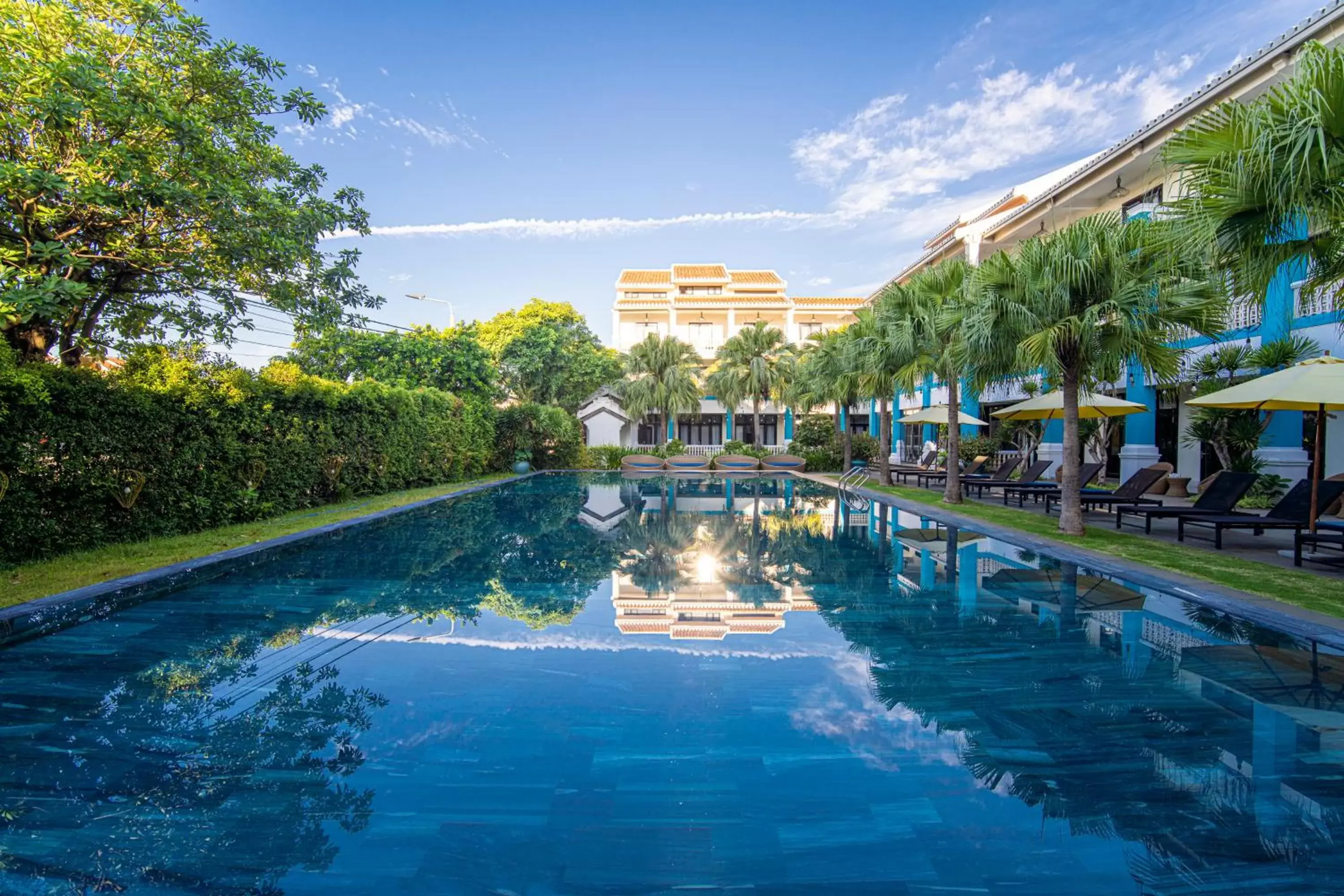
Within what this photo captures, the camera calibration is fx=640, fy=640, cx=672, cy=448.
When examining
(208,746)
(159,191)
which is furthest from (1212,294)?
(159,191)

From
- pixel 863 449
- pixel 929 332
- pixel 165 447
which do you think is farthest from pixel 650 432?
pixel 165 447

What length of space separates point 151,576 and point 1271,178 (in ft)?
35.1

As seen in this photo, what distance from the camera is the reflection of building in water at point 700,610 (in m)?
5.40

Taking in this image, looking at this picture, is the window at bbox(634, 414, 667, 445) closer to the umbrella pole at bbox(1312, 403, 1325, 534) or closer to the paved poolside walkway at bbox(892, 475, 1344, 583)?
the paved poolside walkway at bbox(892, 475, 1344, 583)

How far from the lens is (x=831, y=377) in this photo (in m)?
21.8

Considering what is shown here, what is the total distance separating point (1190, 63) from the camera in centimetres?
1653

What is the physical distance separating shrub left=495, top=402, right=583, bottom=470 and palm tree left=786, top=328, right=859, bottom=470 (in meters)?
10.3

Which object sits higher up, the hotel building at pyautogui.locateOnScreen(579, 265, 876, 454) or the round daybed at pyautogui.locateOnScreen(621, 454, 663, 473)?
the hotel building at pyautogui.locateOnScreen(579, 265, 876, 454)

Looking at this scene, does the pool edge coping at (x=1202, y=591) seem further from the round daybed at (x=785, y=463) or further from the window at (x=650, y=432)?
the window at (x=650, y=432)

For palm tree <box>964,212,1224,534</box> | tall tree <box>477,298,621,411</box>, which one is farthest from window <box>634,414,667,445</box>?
palm tree <box>964,212,1224,534</box>

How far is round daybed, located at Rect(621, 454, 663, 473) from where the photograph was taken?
93.8ft

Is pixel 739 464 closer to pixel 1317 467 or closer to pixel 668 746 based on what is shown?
pixel 1317 467

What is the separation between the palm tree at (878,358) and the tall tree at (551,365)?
61.7ft

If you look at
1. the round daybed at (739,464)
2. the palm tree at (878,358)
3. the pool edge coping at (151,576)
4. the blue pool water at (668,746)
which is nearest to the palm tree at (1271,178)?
the blue pool water at (668,746)
